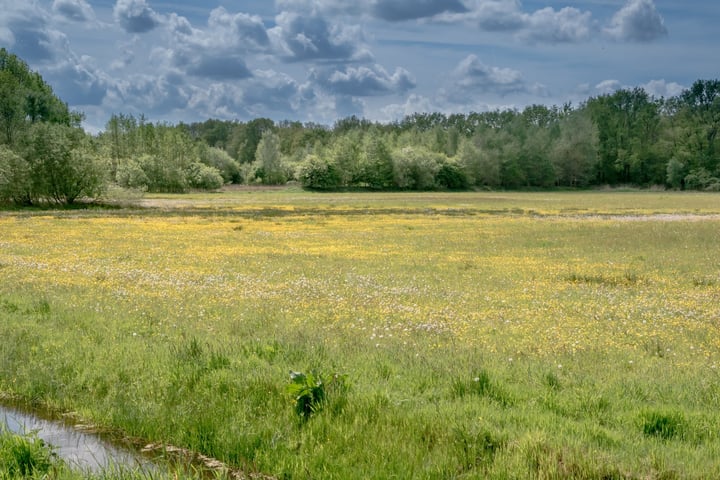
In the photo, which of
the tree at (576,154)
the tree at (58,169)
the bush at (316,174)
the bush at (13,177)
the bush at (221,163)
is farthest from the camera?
the bush at (221,163)

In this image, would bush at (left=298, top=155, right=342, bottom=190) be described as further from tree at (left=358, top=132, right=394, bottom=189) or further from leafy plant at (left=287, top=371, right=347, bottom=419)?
leafy plant at (left=287, top=371, right=347, bottom=419)

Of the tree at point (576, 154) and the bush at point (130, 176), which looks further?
the tree at point (576, 154)

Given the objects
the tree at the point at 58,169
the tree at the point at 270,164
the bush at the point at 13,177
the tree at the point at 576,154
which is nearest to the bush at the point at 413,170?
the tree at the point at 270,164

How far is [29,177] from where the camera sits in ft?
225

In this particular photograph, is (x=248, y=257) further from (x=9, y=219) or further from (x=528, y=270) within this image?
(x=9, y=219)

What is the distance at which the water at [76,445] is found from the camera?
7.20 m

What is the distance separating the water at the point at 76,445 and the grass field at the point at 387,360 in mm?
462

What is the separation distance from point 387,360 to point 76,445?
5179 mm

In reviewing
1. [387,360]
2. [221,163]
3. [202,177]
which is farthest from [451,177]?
[387,360]

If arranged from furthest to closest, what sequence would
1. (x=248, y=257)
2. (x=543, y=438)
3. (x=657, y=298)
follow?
(x=248, y=257), (x=657, y=298), (x=543, y=438)

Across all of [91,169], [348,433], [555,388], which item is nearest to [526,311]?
[555,388]

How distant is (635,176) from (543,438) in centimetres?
17257

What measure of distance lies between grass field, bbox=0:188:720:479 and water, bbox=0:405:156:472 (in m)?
0.46

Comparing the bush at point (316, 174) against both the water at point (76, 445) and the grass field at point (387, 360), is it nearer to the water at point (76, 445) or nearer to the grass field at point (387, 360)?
the grass field at point (387, 360)
